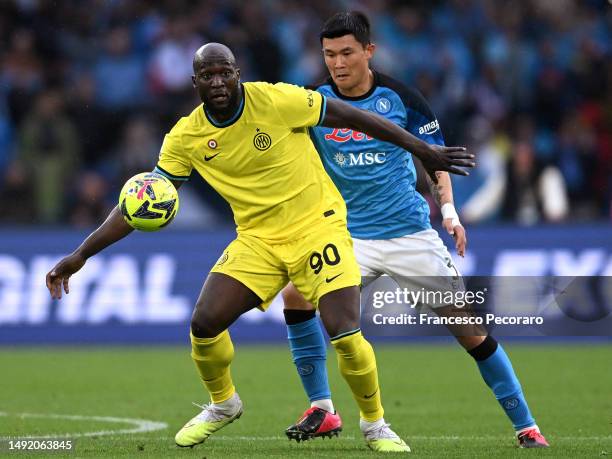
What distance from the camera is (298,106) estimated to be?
7305 millimetres

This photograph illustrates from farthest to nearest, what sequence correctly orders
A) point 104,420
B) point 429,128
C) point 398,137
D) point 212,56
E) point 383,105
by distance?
point 104,420 < point 383,105 < point 429,128 < point 398,137 < point 212,56

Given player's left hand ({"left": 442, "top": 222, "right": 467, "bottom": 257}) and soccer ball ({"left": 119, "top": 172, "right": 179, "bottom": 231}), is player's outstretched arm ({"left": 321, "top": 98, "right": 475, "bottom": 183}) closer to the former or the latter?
player's left hand ({"left": 442, "top": 222, "right": 467, "bottom": 257})

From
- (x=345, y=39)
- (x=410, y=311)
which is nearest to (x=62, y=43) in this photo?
(x=410, y=311)

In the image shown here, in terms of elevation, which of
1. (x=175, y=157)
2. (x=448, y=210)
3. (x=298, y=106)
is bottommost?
(x=448, y=210)

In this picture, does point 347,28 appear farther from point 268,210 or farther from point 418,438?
point 418,438

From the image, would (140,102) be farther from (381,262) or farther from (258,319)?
(381,262)

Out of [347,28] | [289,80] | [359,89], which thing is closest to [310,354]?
[359,89]

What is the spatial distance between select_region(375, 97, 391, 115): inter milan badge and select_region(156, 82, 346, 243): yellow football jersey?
0.71m

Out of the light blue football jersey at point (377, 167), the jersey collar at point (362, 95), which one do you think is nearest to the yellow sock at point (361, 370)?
the light blue football jersey at point (377, 167)

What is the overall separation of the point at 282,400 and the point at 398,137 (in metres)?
3.86

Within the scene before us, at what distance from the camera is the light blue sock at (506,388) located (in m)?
7.64

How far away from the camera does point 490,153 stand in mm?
16953

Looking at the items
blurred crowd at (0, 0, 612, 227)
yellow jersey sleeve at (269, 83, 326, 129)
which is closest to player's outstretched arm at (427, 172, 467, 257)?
yellow jersey sleeve at (269, 83, 326, 129)

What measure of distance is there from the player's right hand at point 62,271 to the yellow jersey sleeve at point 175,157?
70 cm
